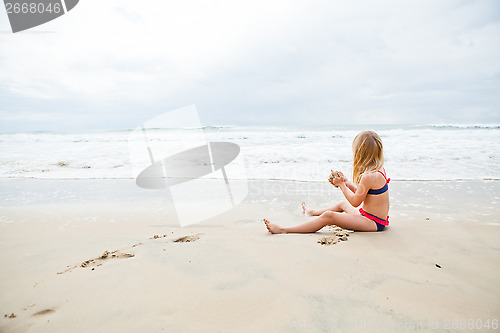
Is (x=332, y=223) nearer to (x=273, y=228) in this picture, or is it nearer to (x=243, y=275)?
(x=273, y=228)

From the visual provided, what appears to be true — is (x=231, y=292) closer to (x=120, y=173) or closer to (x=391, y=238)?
(x=391, y=238)

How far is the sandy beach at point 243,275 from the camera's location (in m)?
1.41

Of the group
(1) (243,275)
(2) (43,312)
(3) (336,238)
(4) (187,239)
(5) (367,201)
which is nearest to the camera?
(2) (43,312)

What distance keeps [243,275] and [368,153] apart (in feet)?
6.07

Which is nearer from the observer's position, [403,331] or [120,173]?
[403,331]

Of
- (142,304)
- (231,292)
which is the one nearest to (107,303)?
(142,304)

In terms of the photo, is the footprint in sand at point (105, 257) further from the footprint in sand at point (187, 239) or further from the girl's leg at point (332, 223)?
the girl's leg at point (332, 223)

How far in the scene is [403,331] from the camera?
51.9 inches

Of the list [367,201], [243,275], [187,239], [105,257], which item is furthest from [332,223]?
[105,257]

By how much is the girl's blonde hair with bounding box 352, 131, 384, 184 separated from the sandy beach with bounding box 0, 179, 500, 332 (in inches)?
26.3

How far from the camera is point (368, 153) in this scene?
2926mm

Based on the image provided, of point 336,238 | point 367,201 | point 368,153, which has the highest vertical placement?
point 368,153

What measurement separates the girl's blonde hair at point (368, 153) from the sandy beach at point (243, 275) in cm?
67

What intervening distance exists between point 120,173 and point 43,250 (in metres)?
5.47
